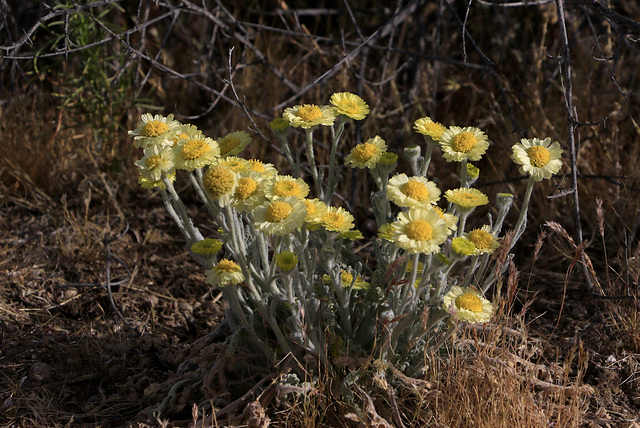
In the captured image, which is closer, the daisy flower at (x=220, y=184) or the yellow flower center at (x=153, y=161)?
the daisy flower at (x=220, y=184)

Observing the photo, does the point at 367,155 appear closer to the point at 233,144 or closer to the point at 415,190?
the point at 415,190

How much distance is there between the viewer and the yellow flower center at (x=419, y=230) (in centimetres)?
151

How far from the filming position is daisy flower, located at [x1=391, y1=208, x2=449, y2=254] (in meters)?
1.50

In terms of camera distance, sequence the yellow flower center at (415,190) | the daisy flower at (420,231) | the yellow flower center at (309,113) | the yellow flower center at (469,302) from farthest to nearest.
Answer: the yellow flower center at (309,113)
the yellow flower center at (469,302)
the yellow flower center at (415,190)
the daisy flower at (420,231)

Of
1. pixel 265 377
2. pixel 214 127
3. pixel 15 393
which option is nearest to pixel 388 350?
pixel 265 377

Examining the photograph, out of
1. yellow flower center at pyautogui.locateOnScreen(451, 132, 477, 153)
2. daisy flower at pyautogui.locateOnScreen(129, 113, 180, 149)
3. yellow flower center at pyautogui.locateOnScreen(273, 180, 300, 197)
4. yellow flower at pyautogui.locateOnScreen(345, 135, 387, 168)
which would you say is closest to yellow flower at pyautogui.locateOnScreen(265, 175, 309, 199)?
yellow flower center at pyautogui.locateOnScreen(273, 180, 300, 197)

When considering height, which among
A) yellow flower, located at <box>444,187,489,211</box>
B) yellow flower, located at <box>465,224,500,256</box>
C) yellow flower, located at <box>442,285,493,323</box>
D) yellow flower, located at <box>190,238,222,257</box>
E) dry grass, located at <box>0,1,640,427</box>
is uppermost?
yellow flower, located at <box>444,187,489,211</box>

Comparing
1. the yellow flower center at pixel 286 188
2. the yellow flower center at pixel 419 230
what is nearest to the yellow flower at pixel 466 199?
the yellow flower center at pixel 419 230

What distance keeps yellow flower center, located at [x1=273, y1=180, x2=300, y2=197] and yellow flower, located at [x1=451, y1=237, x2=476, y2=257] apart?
43 centimetres

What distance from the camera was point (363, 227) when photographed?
10.8 feet

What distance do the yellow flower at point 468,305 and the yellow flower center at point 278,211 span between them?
1.64ft

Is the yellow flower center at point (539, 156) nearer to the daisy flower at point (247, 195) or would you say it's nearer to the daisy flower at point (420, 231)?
the daisy flower at point (420, 231)

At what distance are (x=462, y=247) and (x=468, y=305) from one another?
0.62 ft

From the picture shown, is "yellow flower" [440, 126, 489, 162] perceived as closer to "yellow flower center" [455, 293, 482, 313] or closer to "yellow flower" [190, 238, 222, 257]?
"yellow flower center" [455, 293, 482, 313]
